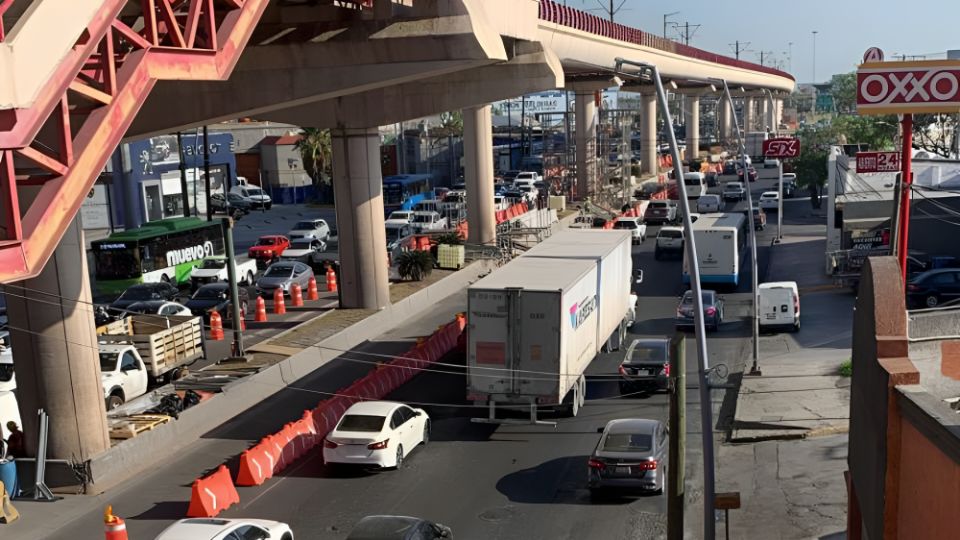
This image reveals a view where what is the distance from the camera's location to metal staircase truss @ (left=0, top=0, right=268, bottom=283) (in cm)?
1200

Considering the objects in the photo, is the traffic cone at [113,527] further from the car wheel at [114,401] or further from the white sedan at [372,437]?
the car wheel at [114,401]

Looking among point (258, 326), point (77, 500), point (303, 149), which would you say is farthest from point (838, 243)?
point (303, 149)

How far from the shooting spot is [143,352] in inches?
1166

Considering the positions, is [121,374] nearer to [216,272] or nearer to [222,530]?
[222,530]

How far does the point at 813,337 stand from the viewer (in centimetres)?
3559

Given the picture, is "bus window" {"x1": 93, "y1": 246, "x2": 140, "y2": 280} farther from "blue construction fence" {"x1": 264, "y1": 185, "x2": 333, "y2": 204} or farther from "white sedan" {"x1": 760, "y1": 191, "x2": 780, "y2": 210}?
"blue construction fence" {"x1": 264, "y1": 185, "x2": 333, "y2": 204}

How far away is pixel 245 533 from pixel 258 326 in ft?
72.0

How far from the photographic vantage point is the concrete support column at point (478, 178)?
187 ft

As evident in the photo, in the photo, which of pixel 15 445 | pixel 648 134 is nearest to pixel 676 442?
pixel 15 445

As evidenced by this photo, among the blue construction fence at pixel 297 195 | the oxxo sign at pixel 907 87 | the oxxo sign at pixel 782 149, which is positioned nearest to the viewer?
the oxxo sign at pixel 907 87

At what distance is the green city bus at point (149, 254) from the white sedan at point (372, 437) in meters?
22.9

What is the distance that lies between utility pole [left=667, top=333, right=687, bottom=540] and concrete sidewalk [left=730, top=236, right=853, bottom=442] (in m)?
9.84

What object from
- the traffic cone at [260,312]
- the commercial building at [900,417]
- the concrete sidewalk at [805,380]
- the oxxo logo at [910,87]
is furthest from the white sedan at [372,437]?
the traffic cone at [260,312]

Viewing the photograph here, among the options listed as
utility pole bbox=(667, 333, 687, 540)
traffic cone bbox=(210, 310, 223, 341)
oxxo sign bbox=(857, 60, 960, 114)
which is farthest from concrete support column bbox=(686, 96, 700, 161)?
utility pole bbox=(667, 333, 687, 540)
